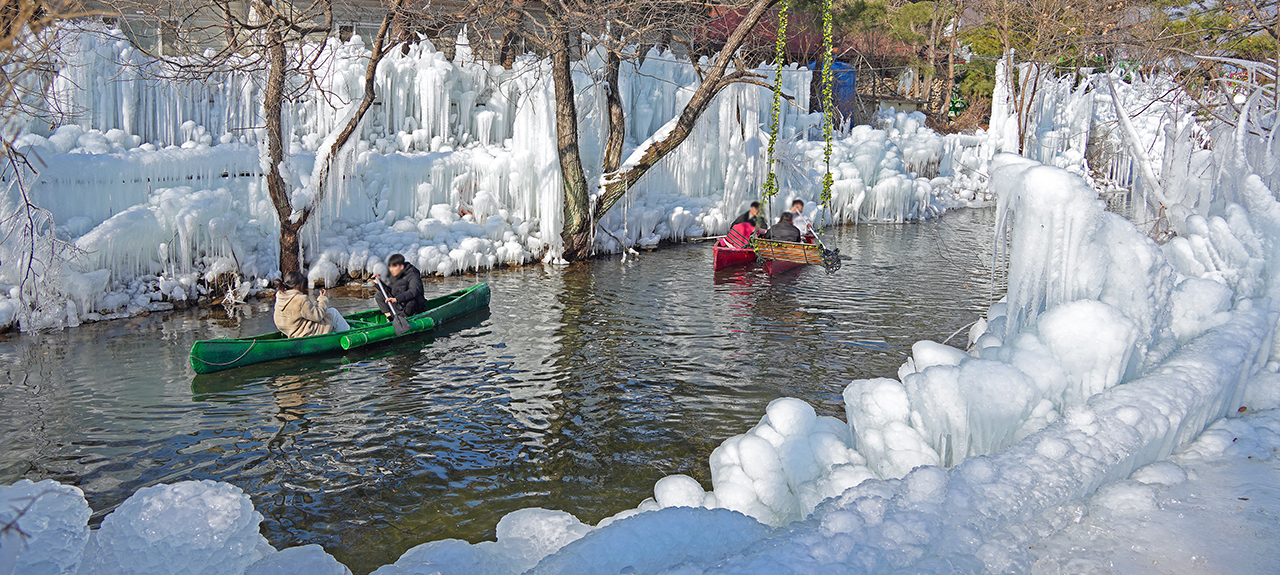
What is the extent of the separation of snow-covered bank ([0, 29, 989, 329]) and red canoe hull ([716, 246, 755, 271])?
2914mm

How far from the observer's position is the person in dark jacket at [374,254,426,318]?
36.4 ft

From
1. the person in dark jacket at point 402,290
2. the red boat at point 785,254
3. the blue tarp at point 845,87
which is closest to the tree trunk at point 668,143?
the red boat at point 785,254

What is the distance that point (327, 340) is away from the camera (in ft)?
32.7

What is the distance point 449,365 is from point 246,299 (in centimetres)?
521

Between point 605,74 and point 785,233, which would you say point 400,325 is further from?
point 605,74

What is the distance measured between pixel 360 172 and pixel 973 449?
13.8 metres

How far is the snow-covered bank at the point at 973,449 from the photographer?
118 inches

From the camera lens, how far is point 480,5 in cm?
1392

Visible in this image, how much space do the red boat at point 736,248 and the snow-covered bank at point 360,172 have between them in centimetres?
276

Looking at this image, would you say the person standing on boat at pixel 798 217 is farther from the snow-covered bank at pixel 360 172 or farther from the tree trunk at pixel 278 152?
the tree trunk at pixel 278 152

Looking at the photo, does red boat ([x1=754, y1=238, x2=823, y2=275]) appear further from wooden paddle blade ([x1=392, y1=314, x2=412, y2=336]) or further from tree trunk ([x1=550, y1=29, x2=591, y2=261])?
wooden paddle blade ([x1=392, y1=314, x2=412, y2=336])

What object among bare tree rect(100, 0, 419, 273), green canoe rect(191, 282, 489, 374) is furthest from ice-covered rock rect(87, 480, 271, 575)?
bare tree rect(100, 0, 419, 273)

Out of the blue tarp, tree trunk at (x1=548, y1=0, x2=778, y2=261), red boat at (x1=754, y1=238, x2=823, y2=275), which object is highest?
the blue tarp

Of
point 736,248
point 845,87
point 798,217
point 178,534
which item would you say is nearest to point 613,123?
point 736,248
